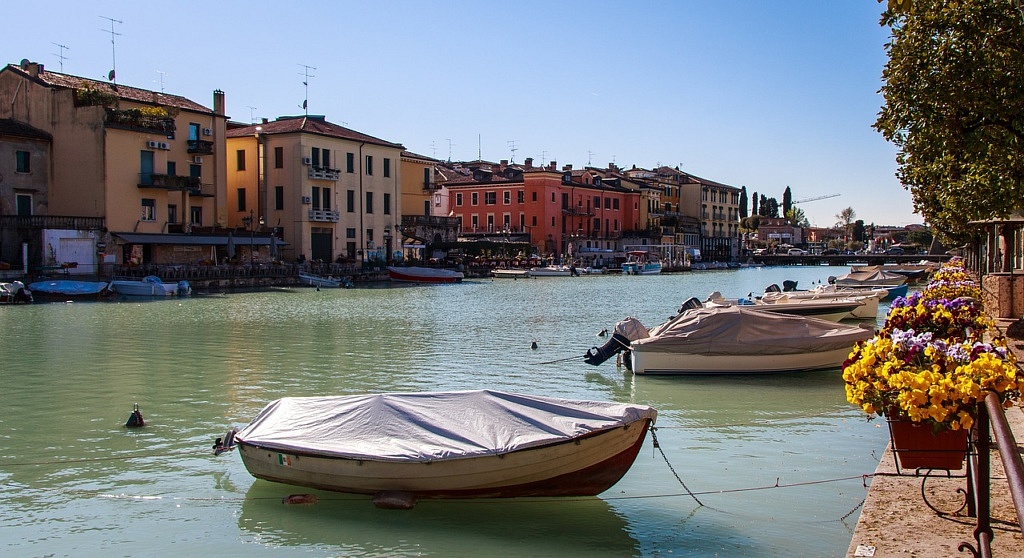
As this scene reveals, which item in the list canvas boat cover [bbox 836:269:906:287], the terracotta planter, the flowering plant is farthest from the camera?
canvas boat cover [bbox 836:269:906:287]

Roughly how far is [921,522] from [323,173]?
66415 mm

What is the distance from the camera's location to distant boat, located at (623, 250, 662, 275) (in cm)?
10231

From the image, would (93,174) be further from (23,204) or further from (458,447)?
(458,447)

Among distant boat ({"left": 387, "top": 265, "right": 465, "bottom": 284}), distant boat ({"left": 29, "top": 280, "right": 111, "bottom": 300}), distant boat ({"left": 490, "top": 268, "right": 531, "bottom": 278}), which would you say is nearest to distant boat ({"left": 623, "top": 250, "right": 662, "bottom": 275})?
distant boat ({"left": 490, "top": 268, "right": 531, "bottom": 278})

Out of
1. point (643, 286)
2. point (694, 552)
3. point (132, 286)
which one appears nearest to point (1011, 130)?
point (694, 552)

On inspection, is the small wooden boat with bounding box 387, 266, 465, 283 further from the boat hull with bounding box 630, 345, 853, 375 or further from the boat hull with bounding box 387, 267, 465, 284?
the boat hull with bounding box 630, 345, 853, 375

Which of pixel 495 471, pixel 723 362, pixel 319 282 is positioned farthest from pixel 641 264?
pixel 495 471

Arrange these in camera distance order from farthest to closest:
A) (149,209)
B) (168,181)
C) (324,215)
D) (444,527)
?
(324,215)
(149,209)
(168,181)
(444,527)

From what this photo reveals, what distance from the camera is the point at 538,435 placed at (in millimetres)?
Result: 10852

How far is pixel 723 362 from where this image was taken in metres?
22.4

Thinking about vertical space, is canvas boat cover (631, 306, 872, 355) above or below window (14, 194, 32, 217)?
below

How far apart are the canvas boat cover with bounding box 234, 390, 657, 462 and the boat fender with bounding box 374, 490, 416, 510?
0.53m

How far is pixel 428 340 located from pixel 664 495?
67.6 feet

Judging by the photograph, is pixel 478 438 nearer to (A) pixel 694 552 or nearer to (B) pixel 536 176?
(A) pixel 694 552
